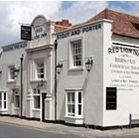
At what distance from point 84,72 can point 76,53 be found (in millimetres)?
1654

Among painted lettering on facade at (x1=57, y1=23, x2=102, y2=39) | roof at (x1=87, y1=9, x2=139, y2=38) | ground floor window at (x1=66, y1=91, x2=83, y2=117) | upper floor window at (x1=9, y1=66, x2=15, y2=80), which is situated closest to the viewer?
painted lettering on facade at (x1=57, y1=23, x2=102, y2=39)

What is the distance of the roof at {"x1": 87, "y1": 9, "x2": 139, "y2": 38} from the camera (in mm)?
22906

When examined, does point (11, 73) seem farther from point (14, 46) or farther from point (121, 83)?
A: point (121, 83)

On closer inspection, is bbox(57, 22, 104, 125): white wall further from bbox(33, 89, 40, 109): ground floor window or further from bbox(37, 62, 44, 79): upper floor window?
bbox(33, 89, 40, 109): ground floor window

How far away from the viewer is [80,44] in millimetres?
23078

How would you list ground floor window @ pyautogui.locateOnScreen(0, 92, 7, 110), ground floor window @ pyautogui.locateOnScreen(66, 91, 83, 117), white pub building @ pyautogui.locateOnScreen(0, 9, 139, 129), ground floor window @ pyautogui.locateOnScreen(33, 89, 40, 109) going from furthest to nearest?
ground floor window @ pyautogui.locateOnScreen(0, 92, 7, 110) < ground floor window @ pyautogui.locateOnScreen(33, 89, 40, 109) < ground floor window @ pyautogui.locateOnScreen(66, 91, 83, 117) < white pub building @ pyautogui.locateOnScreen(0, 9, 139, 129)

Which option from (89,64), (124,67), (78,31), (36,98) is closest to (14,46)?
(36,98)

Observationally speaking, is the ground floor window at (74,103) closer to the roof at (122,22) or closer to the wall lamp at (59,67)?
the wall lamp at (59,67)

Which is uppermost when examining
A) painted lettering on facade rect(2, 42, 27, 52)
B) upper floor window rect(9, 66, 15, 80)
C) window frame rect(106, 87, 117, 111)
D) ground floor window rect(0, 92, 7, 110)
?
painted lettering on facade rect(2, 42, 27, 52)

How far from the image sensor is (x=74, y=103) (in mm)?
22672

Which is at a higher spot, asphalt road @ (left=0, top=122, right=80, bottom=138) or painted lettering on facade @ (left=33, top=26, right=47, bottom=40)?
painted lettering on facade @ (left=33, top=26, right=47, bottom=40)

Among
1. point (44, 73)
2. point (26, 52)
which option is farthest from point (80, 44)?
point (26, 52)

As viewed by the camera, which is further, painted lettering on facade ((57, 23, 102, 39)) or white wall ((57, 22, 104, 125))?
painted lettering on facade ((57, 23, 102, 39))

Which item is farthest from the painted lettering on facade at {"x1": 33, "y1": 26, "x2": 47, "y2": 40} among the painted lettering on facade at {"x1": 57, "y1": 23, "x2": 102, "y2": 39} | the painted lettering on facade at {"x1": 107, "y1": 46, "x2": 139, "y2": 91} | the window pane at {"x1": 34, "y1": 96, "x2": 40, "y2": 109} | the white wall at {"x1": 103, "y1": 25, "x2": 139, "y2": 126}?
the painted lettering on facade at {"x1": 107, "y1": 46, "x2": 139, "y2": 91}
